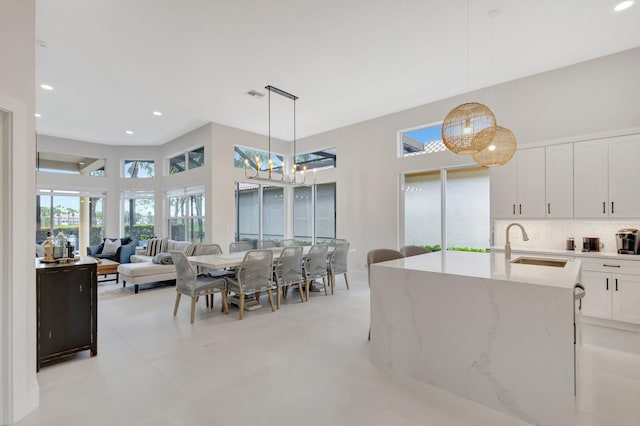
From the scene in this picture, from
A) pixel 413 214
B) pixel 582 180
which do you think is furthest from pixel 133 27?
pixel 582 180

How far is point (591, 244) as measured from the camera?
4.06 meters

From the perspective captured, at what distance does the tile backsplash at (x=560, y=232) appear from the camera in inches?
158

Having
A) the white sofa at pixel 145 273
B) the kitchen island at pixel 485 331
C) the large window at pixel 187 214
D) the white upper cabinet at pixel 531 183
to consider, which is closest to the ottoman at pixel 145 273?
the white sofa at pixel 145 273

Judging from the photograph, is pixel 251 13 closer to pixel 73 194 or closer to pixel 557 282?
pixel 557 282

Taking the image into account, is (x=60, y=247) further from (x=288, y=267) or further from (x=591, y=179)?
(x=591, y=179)

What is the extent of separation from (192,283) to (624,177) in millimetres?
5610

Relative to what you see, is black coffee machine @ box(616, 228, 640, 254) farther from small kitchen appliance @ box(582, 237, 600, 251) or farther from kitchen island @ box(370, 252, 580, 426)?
kitchen island @ box(370, 252, 580, 426)

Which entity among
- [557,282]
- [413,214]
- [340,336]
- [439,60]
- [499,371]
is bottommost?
[340,336]

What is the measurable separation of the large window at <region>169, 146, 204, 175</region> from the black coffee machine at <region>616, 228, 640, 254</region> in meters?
7.74

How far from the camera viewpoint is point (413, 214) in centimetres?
616

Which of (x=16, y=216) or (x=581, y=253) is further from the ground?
(x=16, y=216)

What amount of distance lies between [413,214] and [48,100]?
7300 mm

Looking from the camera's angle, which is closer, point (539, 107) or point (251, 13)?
point (251, 13)

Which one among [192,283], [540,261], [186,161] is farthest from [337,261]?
[186,161]
